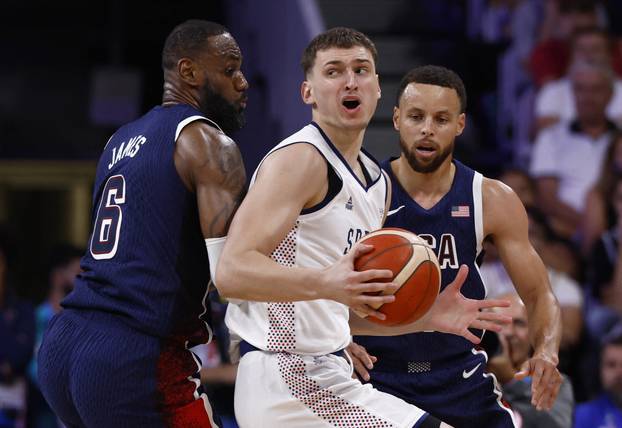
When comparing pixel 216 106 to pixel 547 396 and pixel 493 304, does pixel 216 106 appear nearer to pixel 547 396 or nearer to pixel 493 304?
pixel 493 304

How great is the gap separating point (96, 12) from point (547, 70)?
5893 mm

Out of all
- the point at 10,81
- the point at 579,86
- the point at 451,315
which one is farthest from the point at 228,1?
the point at 451,315

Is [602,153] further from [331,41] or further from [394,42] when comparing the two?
[331,41]

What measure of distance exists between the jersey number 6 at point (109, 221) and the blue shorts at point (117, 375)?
213 millimetres

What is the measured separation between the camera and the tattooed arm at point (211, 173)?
11.8 feet

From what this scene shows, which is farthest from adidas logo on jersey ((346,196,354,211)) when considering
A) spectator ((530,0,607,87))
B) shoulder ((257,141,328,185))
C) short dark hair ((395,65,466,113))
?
spectator ((530,0,607,87))

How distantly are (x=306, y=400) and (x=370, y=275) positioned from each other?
2.16ft

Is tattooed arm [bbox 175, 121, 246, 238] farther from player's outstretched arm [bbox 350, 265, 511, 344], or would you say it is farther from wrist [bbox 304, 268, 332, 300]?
player's outstretched arm [bbox 350, 265, 511, 344]

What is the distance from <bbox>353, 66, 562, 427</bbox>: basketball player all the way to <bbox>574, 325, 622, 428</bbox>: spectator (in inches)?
83.1

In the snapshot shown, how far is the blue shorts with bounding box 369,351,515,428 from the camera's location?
4.61m

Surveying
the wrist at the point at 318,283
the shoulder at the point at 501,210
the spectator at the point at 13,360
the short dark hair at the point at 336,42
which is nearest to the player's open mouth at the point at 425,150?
the shoulder at the point at 501,210

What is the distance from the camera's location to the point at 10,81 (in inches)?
485

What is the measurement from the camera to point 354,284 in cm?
322

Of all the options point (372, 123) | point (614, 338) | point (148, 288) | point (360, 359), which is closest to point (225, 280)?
point (148, 288)
